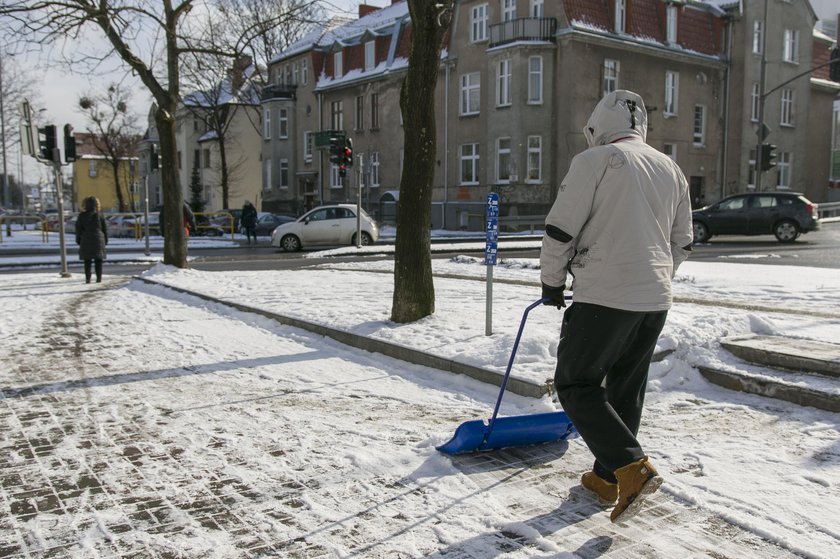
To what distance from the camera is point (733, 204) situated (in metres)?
24.1

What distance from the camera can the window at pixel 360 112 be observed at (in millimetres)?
43812

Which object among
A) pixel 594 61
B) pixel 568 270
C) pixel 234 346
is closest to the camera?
pixel 568 270

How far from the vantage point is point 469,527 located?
3.37 metres

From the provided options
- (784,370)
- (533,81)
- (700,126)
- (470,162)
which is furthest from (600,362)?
(700,126)

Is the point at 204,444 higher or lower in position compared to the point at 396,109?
lower

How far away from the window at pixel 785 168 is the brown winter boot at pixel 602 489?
42976mm

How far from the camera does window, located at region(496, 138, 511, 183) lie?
→ 3396 cm

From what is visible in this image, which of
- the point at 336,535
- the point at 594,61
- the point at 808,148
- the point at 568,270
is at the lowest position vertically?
the point at 336,535

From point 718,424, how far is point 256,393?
11.7ft

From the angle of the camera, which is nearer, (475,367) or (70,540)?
(70,540)

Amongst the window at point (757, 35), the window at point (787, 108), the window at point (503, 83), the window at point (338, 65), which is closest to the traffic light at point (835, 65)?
the window at point (503, 83)

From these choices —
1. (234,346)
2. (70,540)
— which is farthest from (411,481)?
(234,346)

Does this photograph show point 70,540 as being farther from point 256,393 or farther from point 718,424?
point 718,424

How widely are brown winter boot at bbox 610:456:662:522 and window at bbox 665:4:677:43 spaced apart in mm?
36901
